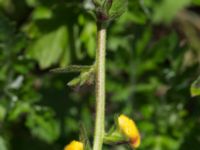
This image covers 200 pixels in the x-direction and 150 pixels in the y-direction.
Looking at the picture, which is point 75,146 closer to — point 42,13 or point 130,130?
point 130,130

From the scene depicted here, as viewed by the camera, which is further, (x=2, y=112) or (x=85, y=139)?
(x=2, y=112)

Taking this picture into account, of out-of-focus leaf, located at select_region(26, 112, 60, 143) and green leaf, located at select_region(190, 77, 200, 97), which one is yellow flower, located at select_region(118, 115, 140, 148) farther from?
out-of-focus leaf, located at select_region(26, 112, 60, 143)

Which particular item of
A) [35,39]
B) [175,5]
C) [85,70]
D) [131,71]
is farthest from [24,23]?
[85,70]

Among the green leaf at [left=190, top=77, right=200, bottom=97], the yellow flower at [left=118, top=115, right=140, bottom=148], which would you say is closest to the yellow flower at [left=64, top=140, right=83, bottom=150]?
the yellow flower at [left=118, top=115, right=140, bottom=148]

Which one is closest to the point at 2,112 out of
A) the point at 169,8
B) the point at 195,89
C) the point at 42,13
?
the point at 42,13

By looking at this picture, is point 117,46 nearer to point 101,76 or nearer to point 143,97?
point 143,97

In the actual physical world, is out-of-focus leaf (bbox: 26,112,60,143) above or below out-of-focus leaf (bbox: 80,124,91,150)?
below

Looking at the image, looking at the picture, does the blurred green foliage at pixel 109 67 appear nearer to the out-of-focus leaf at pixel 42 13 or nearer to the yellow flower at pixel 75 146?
the out-of-focus leaf at pixel 42 13
